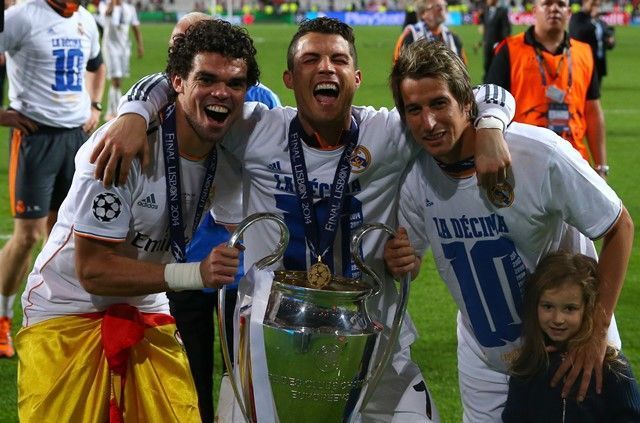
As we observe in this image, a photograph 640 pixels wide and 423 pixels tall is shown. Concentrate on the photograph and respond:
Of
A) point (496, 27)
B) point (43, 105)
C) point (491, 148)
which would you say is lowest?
point (496, 27)

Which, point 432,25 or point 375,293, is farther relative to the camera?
point 432,25

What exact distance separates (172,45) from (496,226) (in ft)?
3.64

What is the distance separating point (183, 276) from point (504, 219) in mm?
931

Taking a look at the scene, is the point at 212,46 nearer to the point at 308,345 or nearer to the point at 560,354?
the point at 308,345

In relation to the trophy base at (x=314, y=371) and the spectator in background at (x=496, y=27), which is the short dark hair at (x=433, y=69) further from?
the spectator in background at (x=496, y=27)

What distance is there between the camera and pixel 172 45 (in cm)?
363

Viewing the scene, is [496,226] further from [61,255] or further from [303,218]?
[61,255]

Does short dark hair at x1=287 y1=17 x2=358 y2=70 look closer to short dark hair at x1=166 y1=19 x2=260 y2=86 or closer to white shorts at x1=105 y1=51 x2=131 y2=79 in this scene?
short dark hair at x1=166 y1=19 x2=260 y2=86

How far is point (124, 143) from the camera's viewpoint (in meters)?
3.34

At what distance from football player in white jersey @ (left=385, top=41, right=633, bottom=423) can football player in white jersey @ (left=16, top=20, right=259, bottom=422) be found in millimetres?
546

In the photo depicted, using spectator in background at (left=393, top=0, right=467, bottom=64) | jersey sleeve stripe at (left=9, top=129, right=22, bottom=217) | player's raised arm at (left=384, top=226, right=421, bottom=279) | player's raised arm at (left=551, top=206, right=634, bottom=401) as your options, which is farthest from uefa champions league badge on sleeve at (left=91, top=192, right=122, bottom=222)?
spectator in background at (left=393, top=0, right=467, bottom=64)

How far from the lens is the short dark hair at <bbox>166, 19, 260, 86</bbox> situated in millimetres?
3445

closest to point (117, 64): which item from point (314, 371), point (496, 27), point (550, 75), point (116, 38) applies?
point (116, 38)

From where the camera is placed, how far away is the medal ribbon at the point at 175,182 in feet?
11.2
